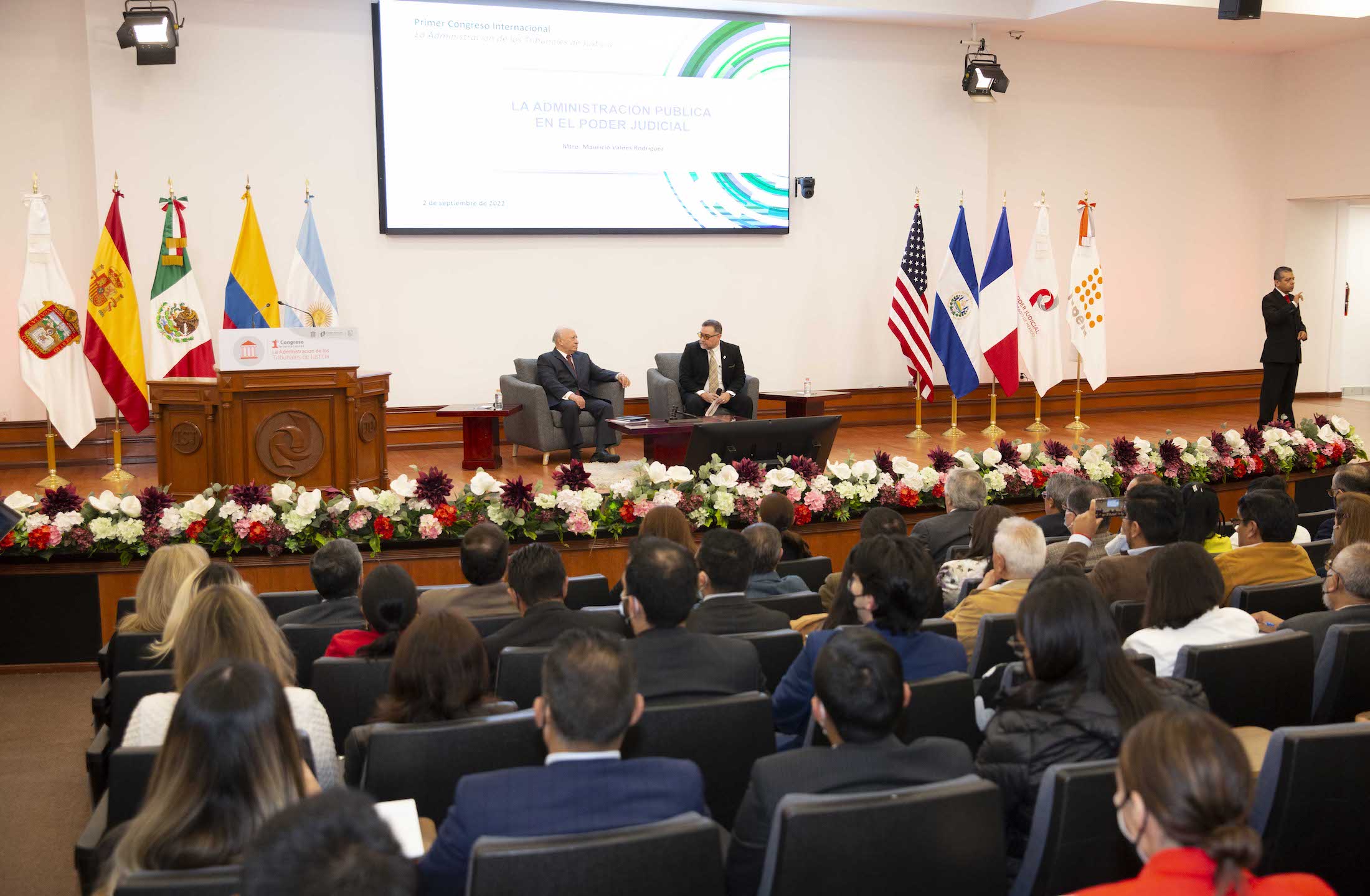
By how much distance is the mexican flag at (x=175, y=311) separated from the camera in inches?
349

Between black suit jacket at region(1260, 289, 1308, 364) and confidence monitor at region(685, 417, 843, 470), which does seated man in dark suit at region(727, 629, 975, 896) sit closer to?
confidence monitor at region(685, 417, 843, 470)

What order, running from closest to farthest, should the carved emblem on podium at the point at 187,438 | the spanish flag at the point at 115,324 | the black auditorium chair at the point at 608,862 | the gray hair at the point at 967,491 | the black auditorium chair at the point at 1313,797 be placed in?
the black auditorium chair at the point at 608,862, the black auditorium chair at the point at 1313,797, the gray hair at the point at 967,491, the carved emblem on podium at the point at 187,438, the spanish flag at the point at 115,324

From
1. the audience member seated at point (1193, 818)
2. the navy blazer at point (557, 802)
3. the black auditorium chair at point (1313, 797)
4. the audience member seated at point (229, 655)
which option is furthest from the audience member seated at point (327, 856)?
the black auditorium chair at point (1313, 797)

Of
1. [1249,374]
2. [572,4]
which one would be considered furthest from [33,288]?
[1249,374]

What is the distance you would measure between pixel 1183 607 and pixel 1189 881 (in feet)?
5.82

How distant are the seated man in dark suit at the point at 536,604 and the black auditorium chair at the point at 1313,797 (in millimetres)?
1733

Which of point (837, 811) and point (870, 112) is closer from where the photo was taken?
point (837, 811)

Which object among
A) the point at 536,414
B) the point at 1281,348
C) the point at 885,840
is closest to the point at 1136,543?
the point at 885,840

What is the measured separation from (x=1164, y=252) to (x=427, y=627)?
12.4 m

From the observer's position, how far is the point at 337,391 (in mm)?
7383

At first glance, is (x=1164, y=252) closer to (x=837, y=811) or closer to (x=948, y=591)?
(x=948, y=591)

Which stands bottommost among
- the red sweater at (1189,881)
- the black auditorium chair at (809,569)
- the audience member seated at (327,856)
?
the black auditorium chair at (809,569)

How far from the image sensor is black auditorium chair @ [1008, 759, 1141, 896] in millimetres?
2119

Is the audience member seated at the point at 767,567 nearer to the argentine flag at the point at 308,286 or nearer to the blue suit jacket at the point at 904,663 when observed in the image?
the blue suit jacket at the point at 904,663
